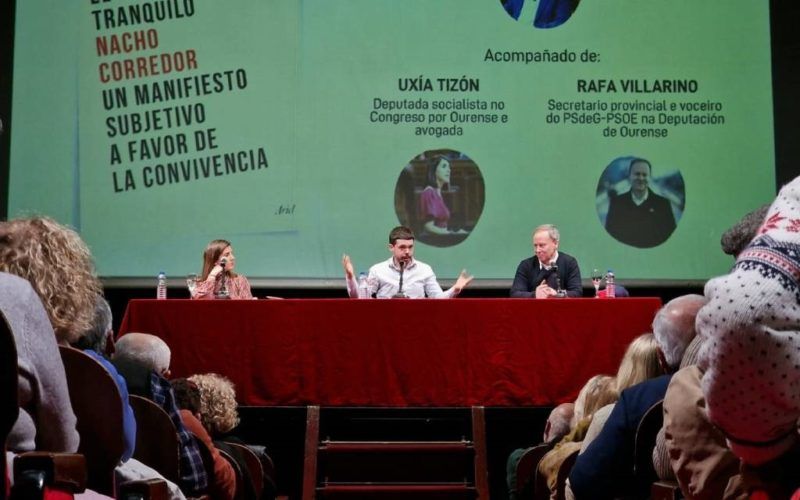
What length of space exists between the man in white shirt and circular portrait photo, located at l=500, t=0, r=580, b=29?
1.55 meters

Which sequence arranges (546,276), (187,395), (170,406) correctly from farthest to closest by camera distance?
1. (546,276)
2. (187,395)
3. (170,406)

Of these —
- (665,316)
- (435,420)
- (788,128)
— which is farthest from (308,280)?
(665,316)

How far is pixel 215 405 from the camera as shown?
3.42m

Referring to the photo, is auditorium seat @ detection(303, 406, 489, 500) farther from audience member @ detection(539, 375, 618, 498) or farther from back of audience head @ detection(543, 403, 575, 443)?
audience member @ detection(539, 375, 618, 498)

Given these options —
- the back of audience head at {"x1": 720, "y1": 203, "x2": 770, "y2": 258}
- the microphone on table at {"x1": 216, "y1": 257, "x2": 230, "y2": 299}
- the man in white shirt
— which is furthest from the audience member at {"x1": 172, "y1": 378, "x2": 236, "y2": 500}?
the man in white shirt

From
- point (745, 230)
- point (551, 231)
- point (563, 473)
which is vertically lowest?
point (563, 473)

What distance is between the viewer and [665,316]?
2.62 meters

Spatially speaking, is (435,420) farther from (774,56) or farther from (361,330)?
(774,56)

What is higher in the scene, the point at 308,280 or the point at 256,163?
the point at 256,163

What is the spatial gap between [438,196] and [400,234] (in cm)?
63

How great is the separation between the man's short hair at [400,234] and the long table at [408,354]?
4.33 ft

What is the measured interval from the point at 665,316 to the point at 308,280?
Result: 398 centimetres

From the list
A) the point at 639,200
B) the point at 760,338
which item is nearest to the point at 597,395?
the point at 760,338

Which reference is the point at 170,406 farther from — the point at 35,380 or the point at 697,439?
the point at 697,439
